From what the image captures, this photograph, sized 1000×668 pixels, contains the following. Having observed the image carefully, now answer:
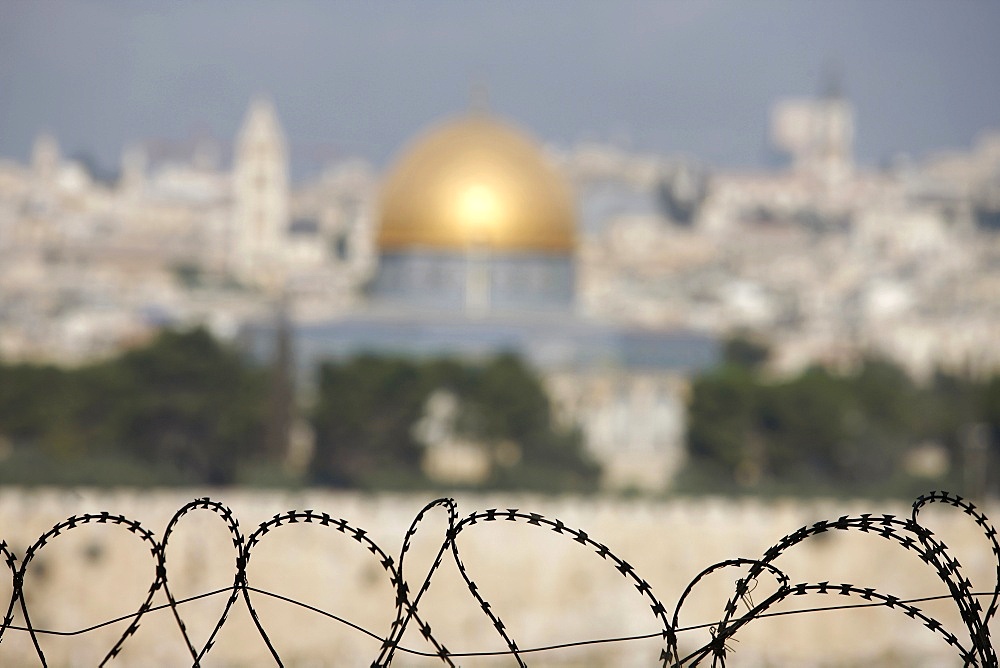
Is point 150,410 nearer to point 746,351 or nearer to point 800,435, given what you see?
point 800,435

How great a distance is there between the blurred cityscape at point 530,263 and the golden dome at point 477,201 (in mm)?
38

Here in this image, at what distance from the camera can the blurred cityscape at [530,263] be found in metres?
33.9

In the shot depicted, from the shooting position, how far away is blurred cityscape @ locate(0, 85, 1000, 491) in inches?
1334

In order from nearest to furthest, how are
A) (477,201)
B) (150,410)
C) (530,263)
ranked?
(150,410) → (477,201) → (530,263)

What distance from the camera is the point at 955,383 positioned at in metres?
34.1

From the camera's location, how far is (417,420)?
1046 inches

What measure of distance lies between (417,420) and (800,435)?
191 inches

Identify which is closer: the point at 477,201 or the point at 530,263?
the point at 477,201

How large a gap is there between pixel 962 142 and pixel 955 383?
115 feet

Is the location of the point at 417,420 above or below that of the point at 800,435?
above

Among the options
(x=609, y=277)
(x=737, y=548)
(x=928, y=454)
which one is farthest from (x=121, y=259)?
(x=737, y=548)

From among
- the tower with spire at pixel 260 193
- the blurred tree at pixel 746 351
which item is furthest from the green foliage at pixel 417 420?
the tower with spire at pixel 260 193

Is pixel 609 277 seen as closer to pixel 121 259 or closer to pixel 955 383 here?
pixel 121 259

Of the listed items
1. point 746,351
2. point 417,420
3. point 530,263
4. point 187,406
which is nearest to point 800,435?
point 417,420
